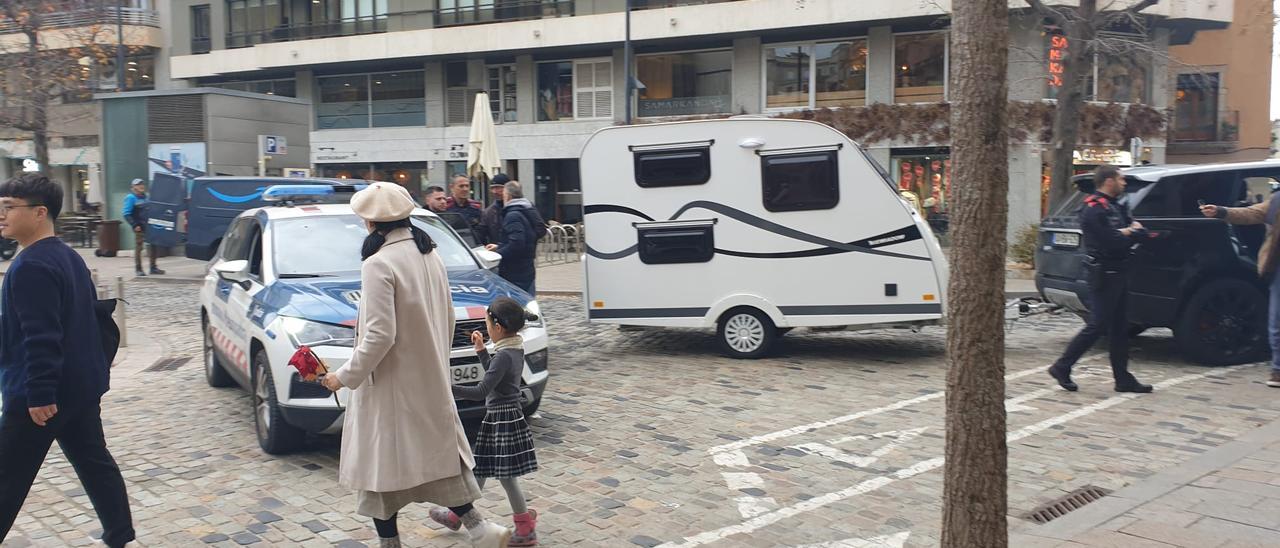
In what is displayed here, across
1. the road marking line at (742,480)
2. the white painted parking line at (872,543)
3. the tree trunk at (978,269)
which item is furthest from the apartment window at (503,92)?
the tree trunk at (978,269)

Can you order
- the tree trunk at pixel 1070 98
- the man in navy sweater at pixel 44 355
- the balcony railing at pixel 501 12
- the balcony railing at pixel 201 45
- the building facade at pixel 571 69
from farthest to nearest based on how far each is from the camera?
the balcony railing at pixel 201 45 → the balcony railing at pixel 501 12 → the building facade at pixel 571 69 → the tree trunk at pixel 1070 98 → the man in navy sweater at pixel 44 355

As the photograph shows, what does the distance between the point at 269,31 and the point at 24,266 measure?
37.6 metres

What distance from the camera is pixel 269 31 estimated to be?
1523 inches

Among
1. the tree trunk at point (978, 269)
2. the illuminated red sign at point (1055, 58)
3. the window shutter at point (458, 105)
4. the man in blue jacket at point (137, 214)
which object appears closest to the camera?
the tree trunk at point (978, 269)

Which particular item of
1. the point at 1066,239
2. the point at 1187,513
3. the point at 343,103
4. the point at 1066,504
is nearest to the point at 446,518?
the point at 1066,504

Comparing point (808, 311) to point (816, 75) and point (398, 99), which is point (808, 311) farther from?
point (398, 99)

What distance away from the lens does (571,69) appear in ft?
111

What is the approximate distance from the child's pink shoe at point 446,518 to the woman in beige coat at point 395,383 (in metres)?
0.74

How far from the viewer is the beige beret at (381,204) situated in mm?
4203

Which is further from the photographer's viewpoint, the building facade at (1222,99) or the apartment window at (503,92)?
the apartment window at (503,92)

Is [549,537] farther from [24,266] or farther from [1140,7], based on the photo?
[1140,7]

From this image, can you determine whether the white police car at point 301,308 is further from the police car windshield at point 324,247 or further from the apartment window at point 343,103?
the apartment window at point 343,103

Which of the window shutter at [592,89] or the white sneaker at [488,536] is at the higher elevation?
the window shutter at [592,89]

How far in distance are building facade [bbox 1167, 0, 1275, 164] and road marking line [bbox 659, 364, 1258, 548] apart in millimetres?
29972
